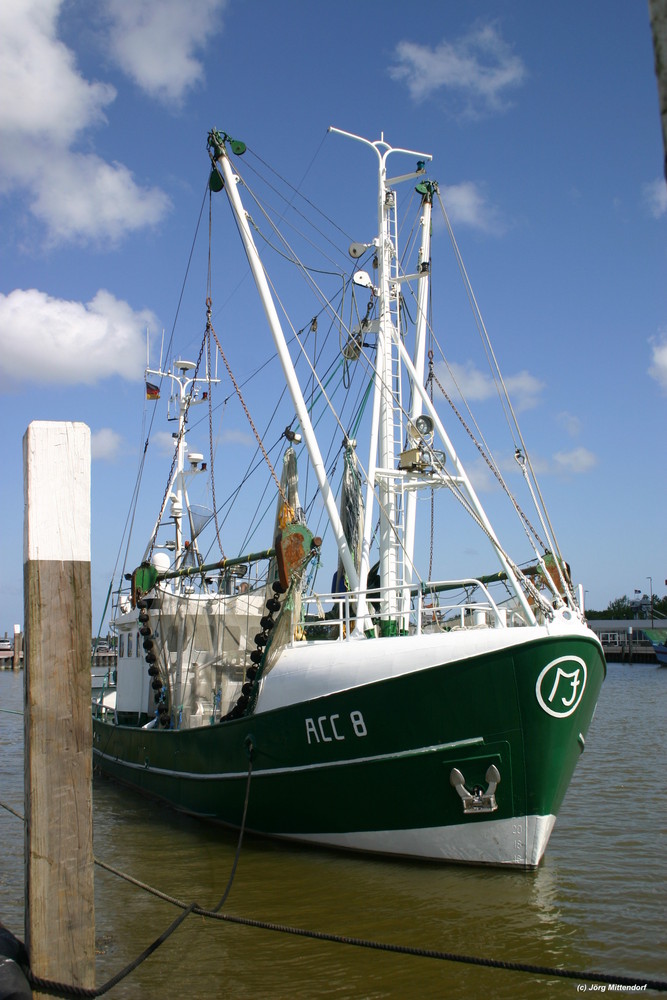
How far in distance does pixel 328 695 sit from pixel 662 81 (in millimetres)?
8489

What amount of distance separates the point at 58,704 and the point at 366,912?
5341 mm

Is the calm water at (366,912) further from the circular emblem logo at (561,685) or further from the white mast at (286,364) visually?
the white mast at (286,364)

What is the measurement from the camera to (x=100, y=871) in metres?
10.4

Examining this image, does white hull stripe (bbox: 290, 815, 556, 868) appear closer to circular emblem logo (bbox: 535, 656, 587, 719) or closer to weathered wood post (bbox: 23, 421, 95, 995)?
circular emblem logo (bbox: 535, 656, 587, 719)

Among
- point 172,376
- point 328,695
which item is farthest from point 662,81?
point 172,376

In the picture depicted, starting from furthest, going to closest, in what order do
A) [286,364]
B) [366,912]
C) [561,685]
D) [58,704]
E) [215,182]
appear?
[215,182] → [286,364] → [561,685] → [366,912] → [58,704]

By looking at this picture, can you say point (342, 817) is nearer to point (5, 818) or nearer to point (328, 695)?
point (328, 695)

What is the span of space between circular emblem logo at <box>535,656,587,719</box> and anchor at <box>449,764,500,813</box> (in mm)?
915

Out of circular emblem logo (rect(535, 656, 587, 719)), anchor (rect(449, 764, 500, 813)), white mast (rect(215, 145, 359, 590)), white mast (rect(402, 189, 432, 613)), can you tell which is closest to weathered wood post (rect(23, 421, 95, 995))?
anchor (rect(449, 764, 500, 813))

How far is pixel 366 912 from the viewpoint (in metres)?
8.26

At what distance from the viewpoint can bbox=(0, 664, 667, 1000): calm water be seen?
22.7 ft

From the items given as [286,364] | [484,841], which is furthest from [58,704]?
[286,364]

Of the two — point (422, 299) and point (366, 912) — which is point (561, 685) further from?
point (422, 299)

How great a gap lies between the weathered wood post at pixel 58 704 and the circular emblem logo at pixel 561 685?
584 centimetres
